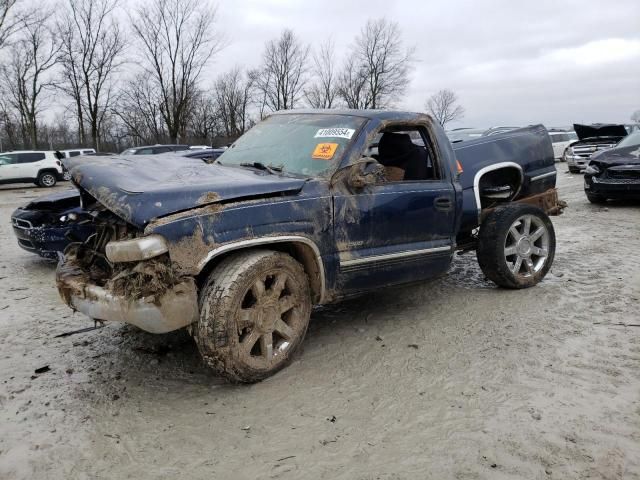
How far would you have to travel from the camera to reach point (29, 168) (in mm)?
20750

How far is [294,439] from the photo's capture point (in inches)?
105

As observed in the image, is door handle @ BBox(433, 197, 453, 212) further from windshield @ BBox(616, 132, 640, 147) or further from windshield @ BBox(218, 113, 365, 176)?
windshield @ BBox(616, 132, 640, 147)

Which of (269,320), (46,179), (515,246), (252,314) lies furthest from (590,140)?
(46,179)

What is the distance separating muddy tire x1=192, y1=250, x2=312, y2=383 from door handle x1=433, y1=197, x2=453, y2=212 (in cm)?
136

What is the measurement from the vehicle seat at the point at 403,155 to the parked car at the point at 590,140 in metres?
11.7

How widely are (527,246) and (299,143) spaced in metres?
2.57

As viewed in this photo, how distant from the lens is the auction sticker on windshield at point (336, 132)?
12.4 ft

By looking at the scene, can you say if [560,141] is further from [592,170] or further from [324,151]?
[324,151]

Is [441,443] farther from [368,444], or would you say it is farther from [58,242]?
[58,242]

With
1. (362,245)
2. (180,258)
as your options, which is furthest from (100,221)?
(362,245)

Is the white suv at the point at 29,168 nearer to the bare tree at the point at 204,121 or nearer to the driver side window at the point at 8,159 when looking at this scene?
the driver side window at the point at 8,159

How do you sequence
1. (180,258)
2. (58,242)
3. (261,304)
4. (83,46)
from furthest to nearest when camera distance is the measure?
(83,46) < (58,242) < (261,304) < (180,258)

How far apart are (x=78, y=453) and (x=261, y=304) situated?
1244 mm

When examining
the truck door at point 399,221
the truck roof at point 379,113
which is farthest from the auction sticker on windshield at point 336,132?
the truck door at point 399,221
